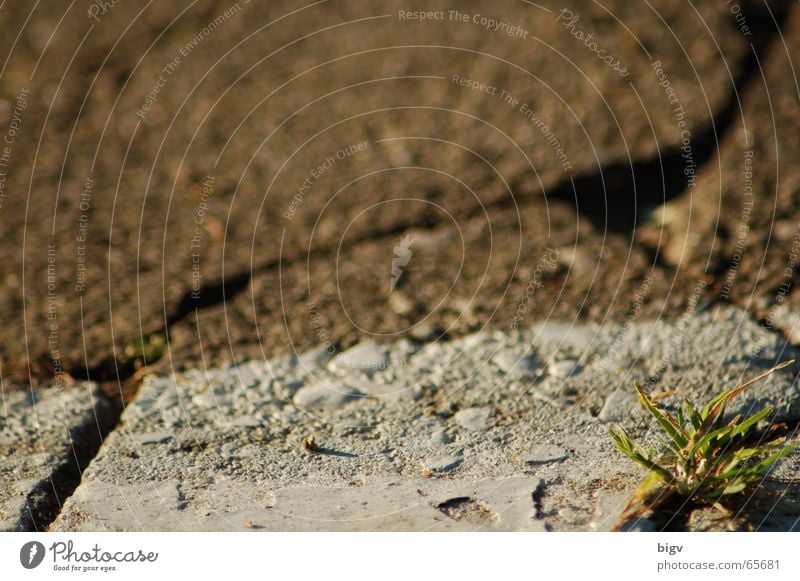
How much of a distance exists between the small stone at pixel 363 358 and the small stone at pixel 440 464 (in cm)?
34

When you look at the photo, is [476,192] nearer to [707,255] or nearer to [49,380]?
[707,255]

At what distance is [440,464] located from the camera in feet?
5.34

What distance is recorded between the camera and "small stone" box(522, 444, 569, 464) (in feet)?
5.32

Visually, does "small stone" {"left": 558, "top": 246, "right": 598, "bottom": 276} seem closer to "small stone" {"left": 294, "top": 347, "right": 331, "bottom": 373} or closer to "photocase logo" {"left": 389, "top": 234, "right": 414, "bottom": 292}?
"photocase logo" {"left": 389, "top": 234, "right": 414, "bottom": 292}

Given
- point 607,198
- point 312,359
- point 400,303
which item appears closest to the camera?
point 312,359

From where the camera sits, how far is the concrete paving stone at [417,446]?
1.52 metres

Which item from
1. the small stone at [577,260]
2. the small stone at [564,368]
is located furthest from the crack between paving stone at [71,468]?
the small stone at [577,260]

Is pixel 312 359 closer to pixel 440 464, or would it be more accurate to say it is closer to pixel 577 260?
pixel 440 464

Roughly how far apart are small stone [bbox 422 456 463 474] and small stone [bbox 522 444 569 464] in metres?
0.13

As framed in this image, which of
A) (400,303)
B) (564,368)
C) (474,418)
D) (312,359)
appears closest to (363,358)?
(312,359)

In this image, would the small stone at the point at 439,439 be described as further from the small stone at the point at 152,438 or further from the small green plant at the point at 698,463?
the small stone at the point at 152,438

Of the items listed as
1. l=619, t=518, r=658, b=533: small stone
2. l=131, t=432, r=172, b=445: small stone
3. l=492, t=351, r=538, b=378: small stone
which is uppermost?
l=492, t=351, r=538, b=378: small stone

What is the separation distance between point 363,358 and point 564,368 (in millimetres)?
→ 448
